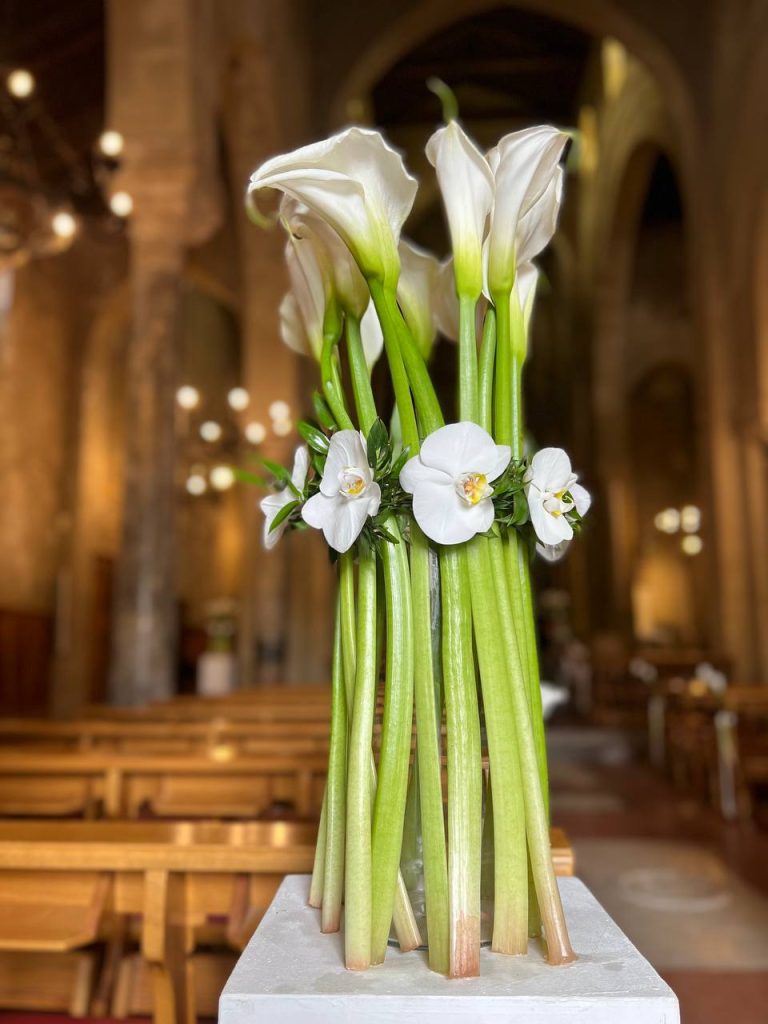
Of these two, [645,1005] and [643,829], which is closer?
[645,1005]

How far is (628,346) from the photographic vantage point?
59.1ft

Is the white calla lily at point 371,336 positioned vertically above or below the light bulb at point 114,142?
below

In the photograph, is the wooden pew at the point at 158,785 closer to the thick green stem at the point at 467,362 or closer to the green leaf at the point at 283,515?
the green leaf at the point at 283,515

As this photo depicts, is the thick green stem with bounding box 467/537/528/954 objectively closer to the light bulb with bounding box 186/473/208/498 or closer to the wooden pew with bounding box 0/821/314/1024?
the wooden pew with bounding box 0/821/314/1024

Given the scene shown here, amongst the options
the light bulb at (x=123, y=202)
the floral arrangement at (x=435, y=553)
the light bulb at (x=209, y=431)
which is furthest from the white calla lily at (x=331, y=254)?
the light bulb at (x=209, y=431)

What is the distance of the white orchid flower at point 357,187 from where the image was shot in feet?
3.73

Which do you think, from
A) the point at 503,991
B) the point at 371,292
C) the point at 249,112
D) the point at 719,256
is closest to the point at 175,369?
the point at 249,112

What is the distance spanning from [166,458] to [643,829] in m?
4.21

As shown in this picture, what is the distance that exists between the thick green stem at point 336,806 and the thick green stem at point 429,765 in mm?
130

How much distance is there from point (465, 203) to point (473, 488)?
1.34ft

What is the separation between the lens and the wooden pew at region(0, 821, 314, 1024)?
1.93 m

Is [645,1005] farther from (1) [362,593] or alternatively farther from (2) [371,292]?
(2) [371,292]

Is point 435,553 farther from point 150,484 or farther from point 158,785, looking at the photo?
point 150,484

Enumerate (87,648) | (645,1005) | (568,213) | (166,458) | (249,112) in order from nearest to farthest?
(645,1005)
(166,458)
(249,112)
(87,648)
(568,213)
